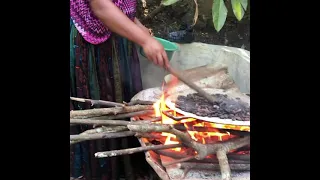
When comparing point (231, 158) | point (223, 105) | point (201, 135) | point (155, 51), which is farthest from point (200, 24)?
point (231, 158)

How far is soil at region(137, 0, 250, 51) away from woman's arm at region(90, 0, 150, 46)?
2.3 inches

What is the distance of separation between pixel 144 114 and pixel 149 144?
0.18m

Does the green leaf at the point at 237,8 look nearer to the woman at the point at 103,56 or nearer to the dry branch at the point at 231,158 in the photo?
the woman at the point at 103,56

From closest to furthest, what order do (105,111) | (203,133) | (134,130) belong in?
(134,130), (203,133), (105,111)

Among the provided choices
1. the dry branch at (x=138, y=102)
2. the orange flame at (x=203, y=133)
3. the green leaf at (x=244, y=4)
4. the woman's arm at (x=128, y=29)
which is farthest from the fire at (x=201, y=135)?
the green leaf at (x=244, y=4)

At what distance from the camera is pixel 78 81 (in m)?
1.88

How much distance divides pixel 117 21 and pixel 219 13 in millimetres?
421

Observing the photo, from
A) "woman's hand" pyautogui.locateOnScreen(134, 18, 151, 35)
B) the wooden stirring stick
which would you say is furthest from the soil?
the wooden stirring stick

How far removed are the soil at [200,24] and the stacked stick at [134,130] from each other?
332 mm

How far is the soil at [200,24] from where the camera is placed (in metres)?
1.70

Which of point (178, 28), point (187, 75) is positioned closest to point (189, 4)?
point (178, 28)

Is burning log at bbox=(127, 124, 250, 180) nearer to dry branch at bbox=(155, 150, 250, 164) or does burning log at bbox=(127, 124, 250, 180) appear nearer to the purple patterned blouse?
dry branch at bbox=(155, 150, 250, 164)

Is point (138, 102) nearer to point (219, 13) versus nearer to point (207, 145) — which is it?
point (207, 145)

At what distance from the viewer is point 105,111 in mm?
1840
